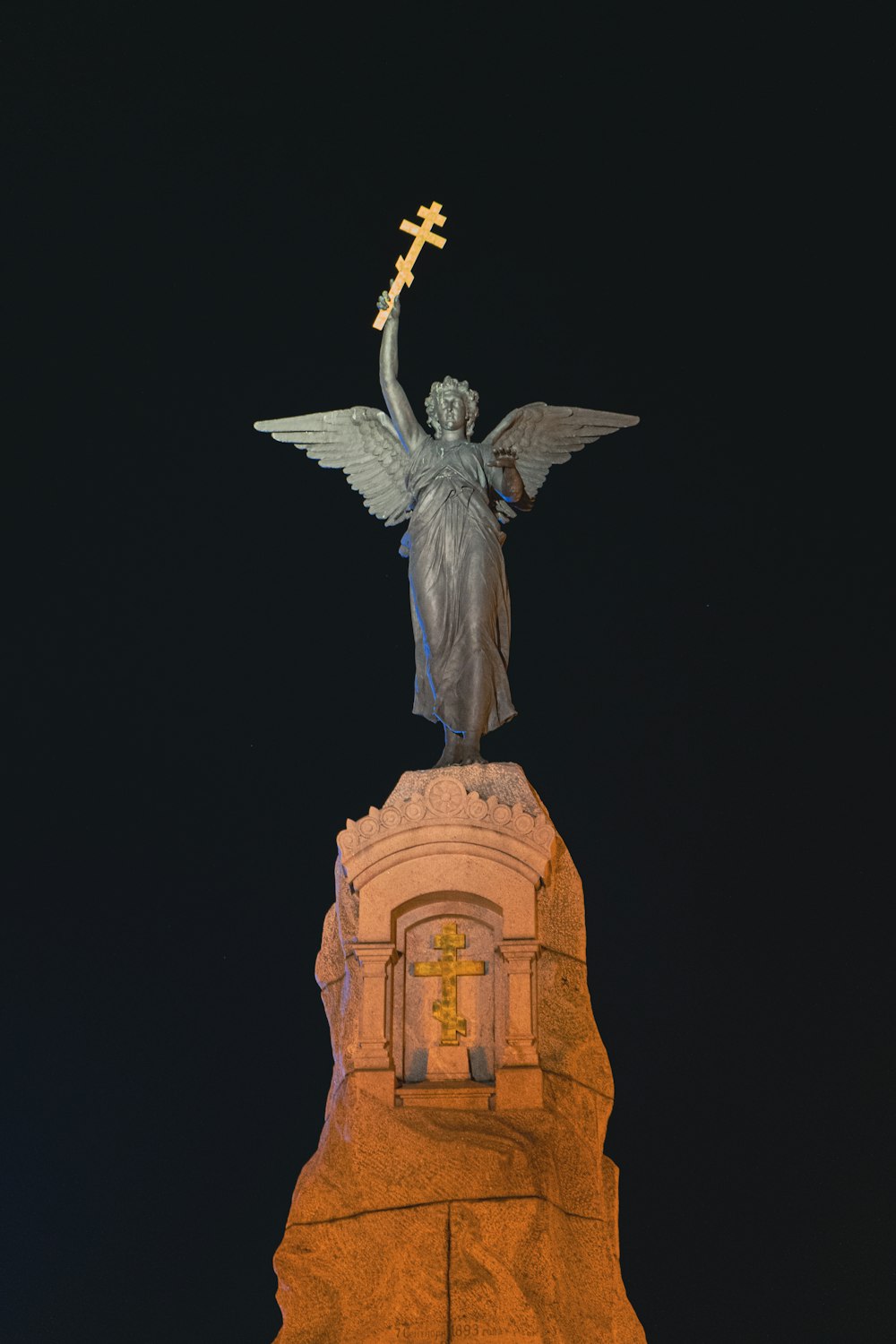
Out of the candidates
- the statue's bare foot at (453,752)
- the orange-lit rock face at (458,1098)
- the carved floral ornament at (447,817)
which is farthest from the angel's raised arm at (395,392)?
the carved floral ornament at (447,817)

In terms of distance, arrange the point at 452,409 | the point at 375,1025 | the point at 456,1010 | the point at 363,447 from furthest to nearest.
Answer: the point at 363,447 → the point at 452,409 → the point at 456,1010 → the point at 375,1025

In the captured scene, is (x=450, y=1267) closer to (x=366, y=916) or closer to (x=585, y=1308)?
(x=585, y=1308)

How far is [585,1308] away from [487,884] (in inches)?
90.9

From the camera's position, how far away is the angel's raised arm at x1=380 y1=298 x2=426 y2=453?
1110 centimetres

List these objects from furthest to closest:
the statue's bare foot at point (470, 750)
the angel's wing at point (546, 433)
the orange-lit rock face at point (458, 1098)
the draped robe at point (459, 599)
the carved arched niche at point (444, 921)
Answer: the angel's wing at point (546, 433), the draped robe at point (459, 599), the statue's bare foot at point (470, 750), the carved arched niche at point (444, 921), the orange-lit rock face at point (458, 1098)

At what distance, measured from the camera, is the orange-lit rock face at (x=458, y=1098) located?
346 inches

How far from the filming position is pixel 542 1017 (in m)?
9.92

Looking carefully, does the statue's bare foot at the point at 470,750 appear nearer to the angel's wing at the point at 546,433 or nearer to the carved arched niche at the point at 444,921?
the carved arched niche at the point at 444,921

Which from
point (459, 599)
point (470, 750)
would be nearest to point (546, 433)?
point (459, 599)

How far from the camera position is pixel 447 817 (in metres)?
9.98

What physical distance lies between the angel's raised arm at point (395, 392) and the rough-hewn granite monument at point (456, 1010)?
0.02 m

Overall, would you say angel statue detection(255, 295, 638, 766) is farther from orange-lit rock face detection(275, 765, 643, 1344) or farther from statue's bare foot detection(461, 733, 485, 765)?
orange-lit rock face detection(275, 765, 643, 1344)

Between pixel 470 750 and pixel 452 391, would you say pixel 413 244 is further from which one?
pixel 470 750

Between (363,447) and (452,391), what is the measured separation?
774mm
